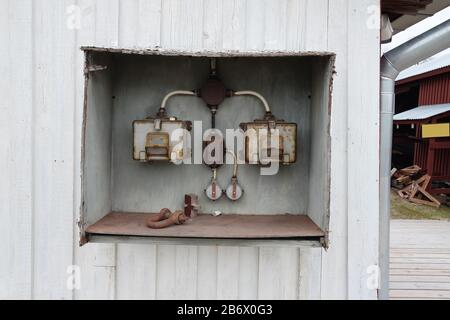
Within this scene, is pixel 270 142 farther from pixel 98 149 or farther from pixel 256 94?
pixel 98 149

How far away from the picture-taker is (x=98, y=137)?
4.94 feet

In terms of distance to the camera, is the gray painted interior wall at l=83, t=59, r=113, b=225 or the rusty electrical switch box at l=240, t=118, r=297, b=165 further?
the rusty electrical switch box at l=240, t=118, r=297, b=165

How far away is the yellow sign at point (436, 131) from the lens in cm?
566

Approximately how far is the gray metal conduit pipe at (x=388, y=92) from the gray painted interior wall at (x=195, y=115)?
39cm

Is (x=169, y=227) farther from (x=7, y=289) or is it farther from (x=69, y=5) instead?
(x=69, y=5)

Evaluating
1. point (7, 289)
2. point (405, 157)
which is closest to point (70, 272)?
point (7, 289)

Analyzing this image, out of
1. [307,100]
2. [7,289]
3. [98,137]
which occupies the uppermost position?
[307,100]

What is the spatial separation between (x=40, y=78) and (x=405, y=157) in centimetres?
870

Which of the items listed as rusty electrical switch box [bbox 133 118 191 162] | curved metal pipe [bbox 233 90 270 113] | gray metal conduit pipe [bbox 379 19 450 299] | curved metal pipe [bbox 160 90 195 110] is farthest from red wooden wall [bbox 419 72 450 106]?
rusty electrical switch box [bbox 133 118 191 162]

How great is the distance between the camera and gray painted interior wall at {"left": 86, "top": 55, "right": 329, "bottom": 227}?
168cm

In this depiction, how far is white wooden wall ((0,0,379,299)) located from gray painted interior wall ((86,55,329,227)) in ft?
0.41

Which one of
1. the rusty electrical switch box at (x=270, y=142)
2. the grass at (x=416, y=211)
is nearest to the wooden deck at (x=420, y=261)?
the grass at (x=416, y=211)

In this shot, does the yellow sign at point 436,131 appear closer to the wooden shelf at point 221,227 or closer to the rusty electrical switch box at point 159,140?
the wooden shelf at point 221,227

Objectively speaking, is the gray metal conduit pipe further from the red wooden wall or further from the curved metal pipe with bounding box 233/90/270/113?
the red wooden wall
